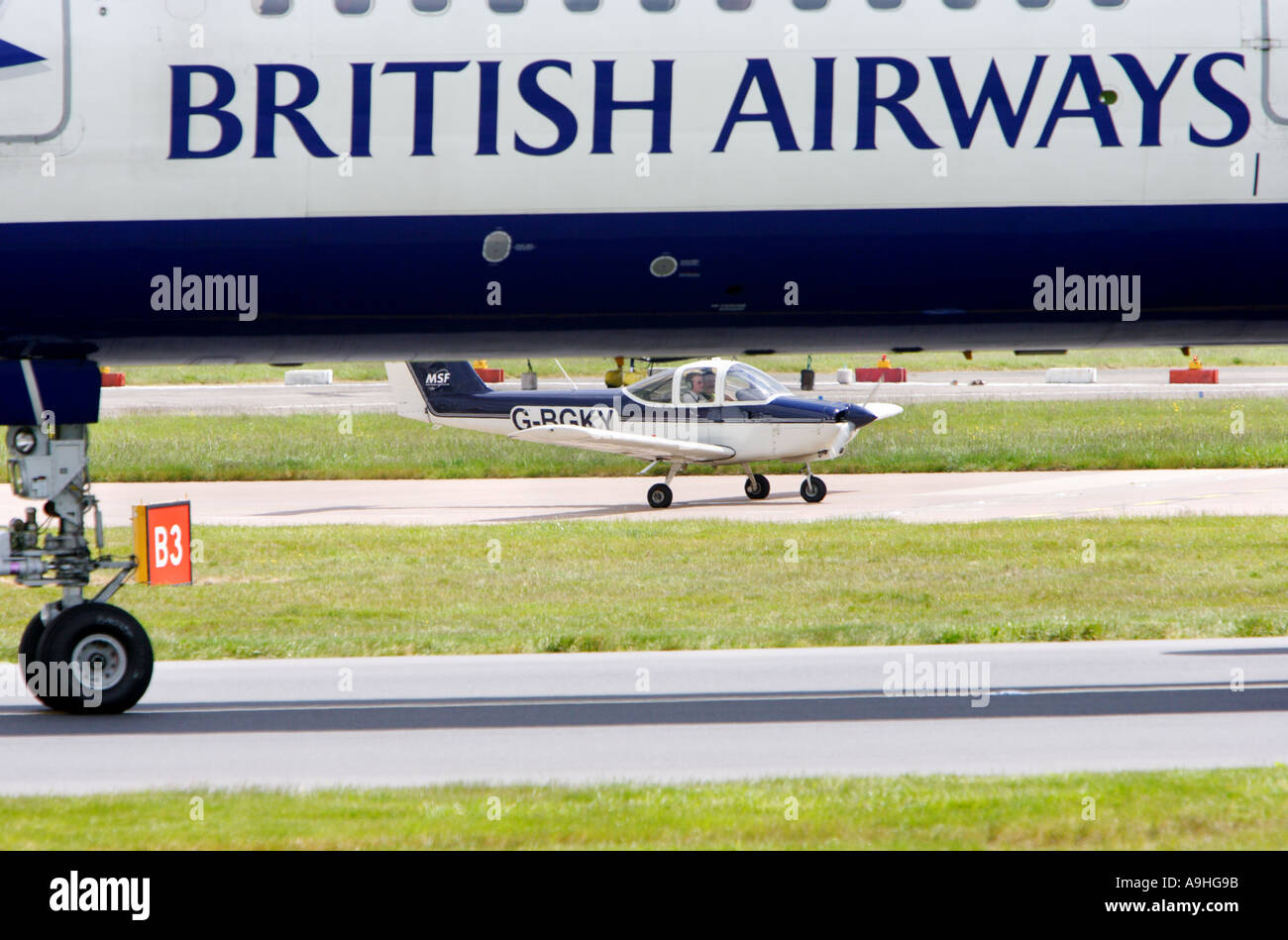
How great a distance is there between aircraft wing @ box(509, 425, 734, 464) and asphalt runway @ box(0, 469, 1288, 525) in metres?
0.82

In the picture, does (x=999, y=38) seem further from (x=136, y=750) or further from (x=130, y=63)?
(x=136, y=750)

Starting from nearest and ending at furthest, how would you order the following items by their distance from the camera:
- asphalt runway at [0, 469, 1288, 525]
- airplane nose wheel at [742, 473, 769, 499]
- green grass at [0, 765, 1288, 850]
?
green grass at [0, 765, 1288, 850]
asphalt runway at [0, 469, 1288, 525]
airplane nose wheel at [742, 473, 769, 499]

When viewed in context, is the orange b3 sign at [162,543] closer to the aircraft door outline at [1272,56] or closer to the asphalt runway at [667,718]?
the asphalt runway at [667,718]

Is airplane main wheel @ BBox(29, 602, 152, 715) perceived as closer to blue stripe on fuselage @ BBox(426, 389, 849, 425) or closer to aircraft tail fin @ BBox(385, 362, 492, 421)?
blue stripe on fuselage @ BBox(426, 389, 849, 425)

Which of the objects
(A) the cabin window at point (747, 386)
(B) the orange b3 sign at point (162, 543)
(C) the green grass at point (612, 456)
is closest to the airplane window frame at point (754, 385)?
(A) the cabin window at point (747, 386)

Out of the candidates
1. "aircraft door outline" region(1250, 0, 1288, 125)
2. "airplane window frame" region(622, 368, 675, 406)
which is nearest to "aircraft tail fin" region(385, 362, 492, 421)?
"airplane window frame" region(622, 368, 675, 406)

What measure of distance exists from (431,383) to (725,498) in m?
5.62

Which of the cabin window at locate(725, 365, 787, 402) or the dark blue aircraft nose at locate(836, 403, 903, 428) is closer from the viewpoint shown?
the dark blue aircraft nose at locate(836, 403, 903, 428)

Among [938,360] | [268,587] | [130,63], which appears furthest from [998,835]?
[938,360]

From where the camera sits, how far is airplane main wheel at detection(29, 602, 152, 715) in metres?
9.45

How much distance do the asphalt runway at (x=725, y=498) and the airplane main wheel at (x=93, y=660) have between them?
1183 cm

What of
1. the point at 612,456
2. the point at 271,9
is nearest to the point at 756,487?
the point at 612,456

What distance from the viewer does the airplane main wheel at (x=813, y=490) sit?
23469mm

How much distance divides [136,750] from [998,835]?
507cm
